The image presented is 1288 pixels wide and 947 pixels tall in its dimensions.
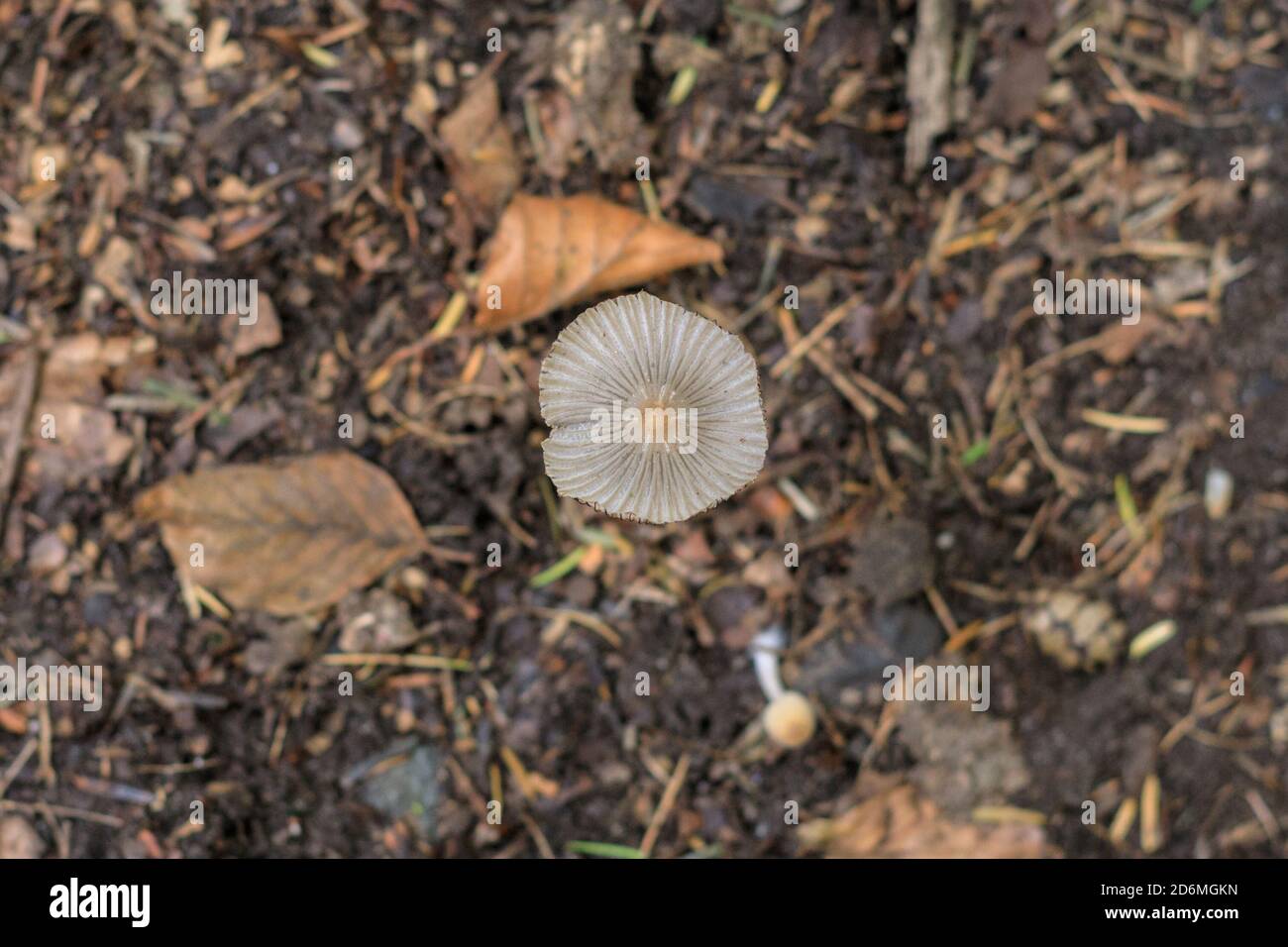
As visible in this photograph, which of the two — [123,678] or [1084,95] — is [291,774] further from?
[1084,95]

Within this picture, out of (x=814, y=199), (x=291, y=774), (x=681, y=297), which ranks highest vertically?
(x=814, y=199)

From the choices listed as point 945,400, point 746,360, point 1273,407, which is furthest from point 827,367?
point 1273,407

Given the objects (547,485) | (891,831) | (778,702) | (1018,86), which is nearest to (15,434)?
(547,485)

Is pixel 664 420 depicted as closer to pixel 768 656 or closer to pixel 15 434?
pixel 768 656

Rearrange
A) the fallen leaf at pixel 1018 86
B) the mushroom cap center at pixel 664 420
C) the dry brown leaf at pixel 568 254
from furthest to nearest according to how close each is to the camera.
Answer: the fallen leaf at pixel 1018 86, the dry brown leaf at pixel 568 254, the mushroom cap center at pixel 664 420

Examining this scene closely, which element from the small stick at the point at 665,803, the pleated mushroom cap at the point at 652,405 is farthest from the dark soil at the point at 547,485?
the pleated mushroom cap at the point at 652,405

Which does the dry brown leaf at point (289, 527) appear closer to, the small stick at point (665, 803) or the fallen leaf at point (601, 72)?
the small stick at point (665, 803)
